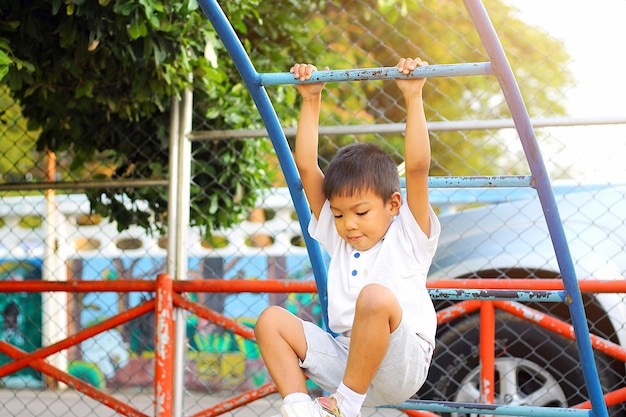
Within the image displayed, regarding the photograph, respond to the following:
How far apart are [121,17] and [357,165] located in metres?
1.25

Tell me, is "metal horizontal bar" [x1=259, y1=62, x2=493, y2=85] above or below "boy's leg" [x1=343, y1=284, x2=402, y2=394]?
above

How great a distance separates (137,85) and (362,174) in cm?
146

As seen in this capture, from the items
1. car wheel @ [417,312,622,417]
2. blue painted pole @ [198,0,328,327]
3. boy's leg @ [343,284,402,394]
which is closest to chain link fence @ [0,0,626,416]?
car wheel @ [417,312,622,417]

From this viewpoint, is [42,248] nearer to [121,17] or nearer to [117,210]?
[117,210]

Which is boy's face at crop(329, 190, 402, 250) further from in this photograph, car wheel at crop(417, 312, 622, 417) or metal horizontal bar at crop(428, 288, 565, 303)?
car wheel at crop(417, 312, 622, 417)

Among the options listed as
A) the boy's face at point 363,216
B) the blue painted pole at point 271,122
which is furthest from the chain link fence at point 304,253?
the boy's face at point 363,216

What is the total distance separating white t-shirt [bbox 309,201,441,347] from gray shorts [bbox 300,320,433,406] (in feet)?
0.17

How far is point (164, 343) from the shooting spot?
338cm

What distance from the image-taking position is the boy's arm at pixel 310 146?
238 centimetres

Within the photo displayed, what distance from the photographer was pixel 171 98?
3680 millimetres

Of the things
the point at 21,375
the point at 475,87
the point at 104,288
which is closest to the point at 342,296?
the point at 104,288

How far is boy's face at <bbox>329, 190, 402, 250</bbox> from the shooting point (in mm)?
2225

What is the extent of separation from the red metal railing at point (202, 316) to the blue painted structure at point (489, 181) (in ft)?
2.15

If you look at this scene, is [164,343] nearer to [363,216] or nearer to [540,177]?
[363,216]
